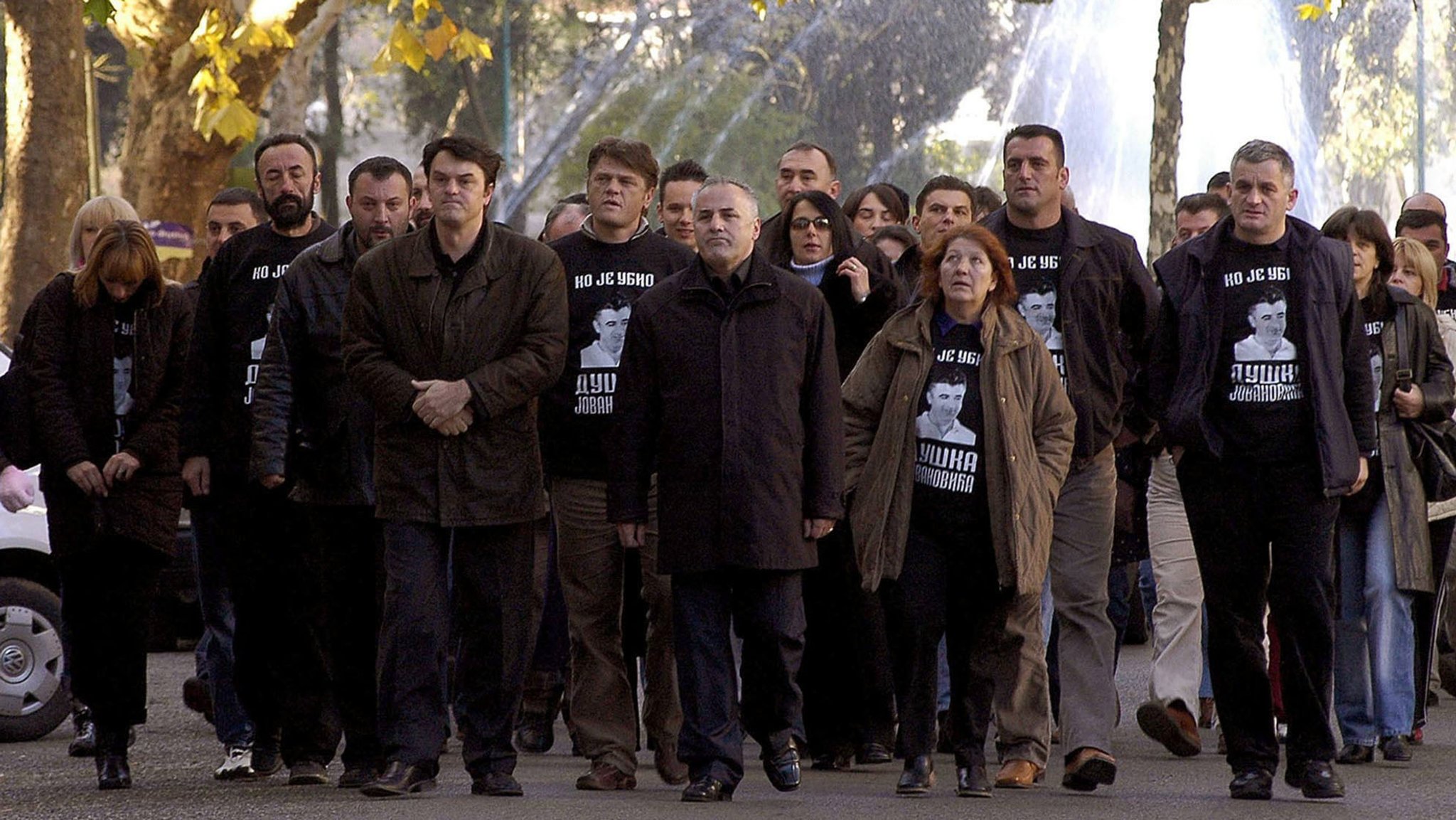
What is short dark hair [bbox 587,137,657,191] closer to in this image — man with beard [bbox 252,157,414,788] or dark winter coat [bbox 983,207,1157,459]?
man with beard [bbox 252,157,414,788]

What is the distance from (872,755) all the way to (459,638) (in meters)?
1.93

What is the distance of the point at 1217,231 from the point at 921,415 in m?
1.18

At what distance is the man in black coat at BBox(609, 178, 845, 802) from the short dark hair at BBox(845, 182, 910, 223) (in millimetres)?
2676

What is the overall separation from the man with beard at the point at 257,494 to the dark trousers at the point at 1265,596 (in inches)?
120

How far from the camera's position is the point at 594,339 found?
8.83 m

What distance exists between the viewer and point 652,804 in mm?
8102

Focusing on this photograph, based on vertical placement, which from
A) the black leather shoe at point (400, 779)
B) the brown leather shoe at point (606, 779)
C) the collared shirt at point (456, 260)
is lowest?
the brown leather shoe at point (606, 779)

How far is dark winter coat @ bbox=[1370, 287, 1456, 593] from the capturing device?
9.40 meters

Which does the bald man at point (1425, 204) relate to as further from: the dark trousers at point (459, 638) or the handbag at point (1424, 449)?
the dark trousers at point (459, 638)

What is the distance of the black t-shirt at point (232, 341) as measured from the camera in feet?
28.7

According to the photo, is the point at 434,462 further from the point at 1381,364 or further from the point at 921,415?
the point at 1381,364

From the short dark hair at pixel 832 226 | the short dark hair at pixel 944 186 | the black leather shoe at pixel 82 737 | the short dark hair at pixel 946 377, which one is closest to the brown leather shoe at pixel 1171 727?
the short dark hair at pixel 946 377

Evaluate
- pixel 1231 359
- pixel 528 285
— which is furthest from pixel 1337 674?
pixel 528 285

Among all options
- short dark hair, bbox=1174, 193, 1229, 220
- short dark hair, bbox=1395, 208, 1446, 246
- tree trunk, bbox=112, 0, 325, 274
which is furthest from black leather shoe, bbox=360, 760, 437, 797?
tree trunk, bbox=112, 0, 325, 274
